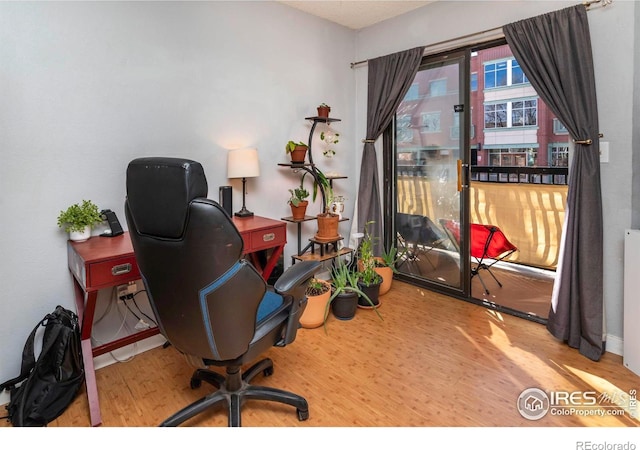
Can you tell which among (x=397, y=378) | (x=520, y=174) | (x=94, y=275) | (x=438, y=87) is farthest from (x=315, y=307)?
(x=520, y=174)

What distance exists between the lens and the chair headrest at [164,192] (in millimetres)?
1380

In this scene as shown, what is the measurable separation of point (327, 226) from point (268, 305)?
1.46 metres

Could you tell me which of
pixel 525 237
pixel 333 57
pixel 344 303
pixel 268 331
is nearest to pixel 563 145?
pixel 525 237

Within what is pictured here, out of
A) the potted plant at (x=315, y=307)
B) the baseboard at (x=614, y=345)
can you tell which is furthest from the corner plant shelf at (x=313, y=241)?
the baseboard at (x=614, y=345)

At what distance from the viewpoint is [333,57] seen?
142 inches

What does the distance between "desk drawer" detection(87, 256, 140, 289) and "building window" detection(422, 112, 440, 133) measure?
2633 millimetres

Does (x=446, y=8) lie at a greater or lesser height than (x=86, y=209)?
greater

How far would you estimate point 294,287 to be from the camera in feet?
5.47

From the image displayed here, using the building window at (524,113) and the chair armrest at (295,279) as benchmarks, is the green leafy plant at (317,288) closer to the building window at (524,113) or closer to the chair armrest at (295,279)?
the chair armrest at (295,279)

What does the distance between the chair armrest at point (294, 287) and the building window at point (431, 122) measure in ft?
6.97

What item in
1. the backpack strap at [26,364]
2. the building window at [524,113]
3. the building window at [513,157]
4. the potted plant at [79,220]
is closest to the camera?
the backpack strap at [26,364]
